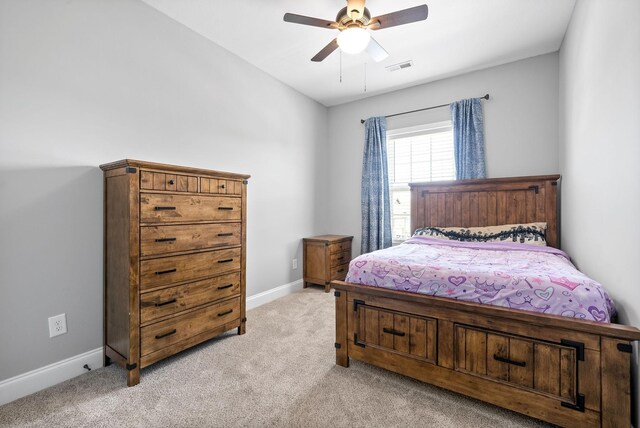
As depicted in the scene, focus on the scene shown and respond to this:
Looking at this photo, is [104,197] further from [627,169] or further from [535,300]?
[627,169]

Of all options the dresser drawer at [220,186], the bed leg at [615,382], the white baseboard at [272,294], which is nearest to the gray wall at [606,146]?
the bed leg at [615,382]

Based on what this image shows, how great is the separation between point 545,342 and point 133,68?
10.7ft

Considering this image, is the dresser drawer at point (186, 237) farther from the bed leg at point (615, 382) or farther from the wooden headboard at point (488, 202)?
the bed leg at point (615, 382)

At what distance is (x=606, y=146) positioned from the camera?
5.55 feet

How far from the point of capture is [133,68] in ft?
7.58

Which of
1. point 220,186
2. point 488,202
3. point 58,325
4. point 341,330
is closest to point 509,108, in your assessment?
point 488,202

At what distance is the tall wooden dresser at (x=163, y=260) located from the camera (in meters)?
1.86

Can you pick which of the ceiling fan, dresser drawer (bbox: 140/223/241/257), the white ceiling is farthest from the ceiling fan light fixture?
dresser drawer (bbox: 140/223/241/257)

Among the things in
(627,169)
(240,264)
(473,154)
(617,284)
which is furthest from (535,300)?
(473,154)

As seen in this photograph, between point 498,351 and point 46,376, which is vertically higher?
point 498,351

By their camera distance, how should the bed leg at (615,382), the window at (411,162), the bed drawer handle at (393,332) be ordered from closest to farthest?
the bed leg at (615,382), the bed drawer handle at (393,332), the window at (411,162)

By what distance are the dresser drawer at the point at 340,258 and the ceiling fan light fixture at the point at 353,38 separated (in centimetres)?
257

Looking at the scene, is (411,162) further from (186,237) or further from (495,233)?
(186,237)

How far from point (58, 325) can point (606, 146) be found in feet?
11.7
